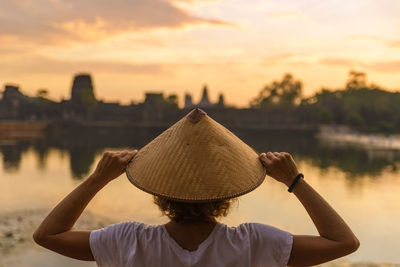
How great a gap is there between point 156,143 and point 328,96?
262ft

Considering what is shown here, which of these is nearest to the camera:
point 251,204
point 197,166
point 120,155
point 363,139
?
point 197,166

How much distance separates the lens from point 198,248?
3.49ft

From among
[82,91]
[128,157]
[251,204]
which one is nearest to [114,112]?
[82,91]

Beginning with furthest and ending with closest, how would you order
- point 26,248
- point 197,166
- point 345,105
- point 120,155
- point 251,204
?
1. point 345,105
2. point 251,204
3. point 26,248
4. point 120,155
5. point 197,166

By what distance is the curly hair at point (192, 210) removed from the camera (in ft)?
3.51

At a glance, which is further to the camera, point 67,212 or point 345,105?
point 345,105

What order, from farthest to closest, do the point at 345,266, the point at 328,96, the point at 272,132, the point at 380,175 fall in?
the point at 328,96 < the point at 272,132 < the point at 380,175 < the point at 345,266

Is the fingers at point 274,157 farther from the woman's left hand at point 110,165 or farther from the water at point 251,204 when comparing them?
the water at point 251,204

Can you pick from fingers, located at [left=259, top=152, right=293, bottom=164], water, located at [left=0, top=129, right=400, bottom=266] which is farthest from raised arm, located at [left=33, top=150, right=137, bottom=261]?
water, located at [left=0, top=129, right=400, bottom=266]

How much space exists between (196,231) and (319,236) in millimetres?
340

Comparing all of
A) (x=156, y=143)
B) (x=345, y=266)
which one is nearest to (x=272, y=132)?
(x=345, y=266)

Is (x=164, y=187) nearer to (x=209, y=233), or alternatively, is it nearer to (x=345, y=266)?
(x=209, y=233)

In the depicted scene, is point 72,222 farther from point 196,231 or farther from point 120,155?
point 196,231

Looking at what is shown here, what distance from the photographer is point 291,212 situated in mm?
9188
